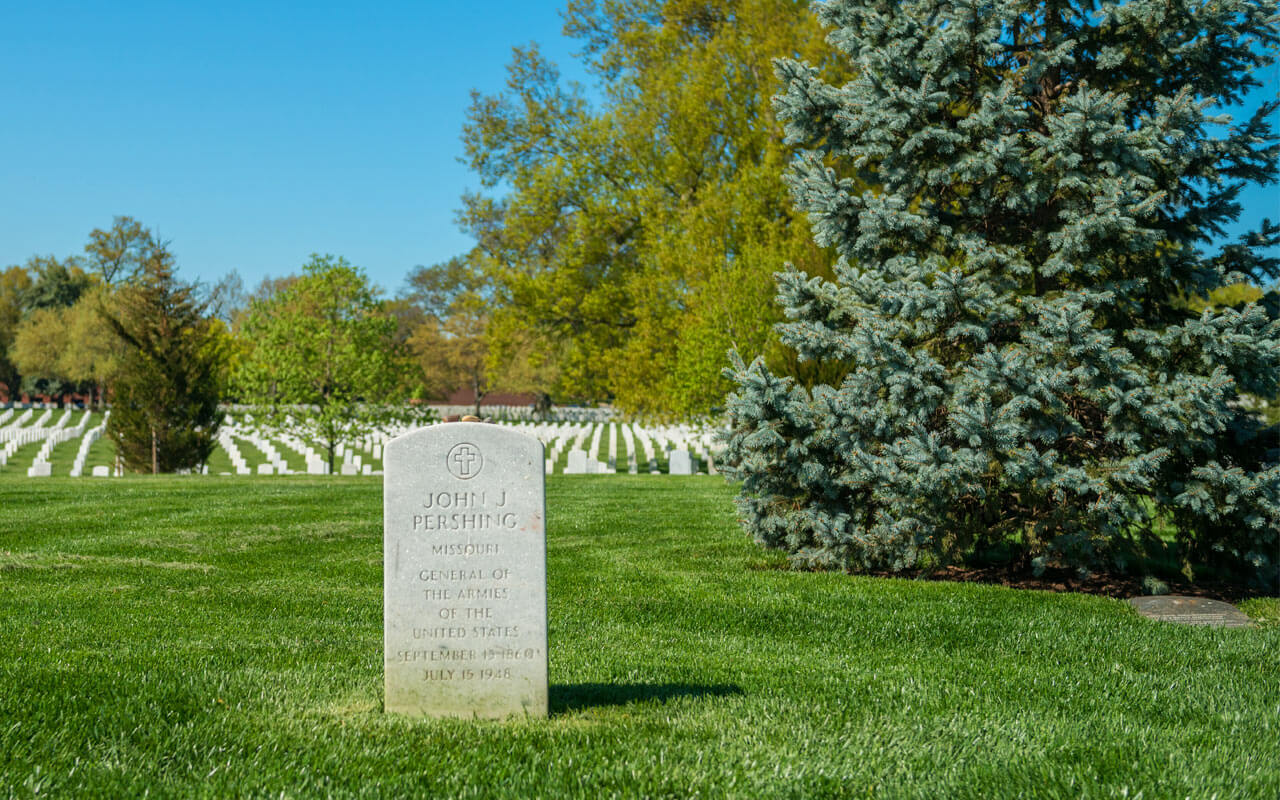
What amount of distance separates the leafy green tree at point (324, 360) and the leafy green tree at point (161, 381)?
4.13ft

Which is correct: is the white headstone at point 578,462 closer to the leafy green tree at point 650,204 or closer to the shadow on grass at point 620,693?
the leafy green tree at point 650,204

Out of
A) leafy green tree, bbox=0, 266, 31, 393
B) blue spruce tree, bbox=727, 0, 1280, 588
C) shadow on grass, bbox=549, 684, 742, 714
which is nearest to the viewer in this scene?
shadow on grass, bbox=549, 684, 742, 714

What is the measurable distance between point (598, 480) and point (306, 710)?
16898 mm

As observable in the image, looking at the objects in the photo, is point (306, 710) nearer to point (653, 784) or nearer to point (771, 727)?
point (653, 784)

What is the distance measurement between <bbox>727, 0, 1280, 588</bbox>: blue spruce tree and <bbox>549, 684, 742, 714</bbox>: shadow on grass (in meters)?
3.73

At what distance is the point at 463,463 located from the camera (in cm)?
475

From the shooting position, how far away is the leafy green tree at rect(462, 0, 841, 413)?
79.7 feet

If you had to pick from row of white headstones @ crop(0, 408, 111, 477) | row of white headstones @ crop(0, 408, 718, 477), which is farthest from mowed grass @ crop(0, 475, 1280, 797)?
row of white headstones @ crop(0, 408, 111, 477)

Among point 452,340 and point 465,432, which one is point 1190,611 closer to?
point 465,432

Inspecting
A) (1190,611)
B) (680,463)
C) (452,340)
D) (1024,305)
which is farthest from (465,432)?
(452,340)

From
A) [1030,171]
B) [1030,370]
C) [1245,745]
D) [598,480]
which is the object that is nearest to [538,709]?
[1245,745]

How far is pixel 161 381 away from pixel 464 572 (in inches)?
946

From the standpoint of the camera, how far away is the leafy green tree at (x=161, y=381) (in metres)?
26.3

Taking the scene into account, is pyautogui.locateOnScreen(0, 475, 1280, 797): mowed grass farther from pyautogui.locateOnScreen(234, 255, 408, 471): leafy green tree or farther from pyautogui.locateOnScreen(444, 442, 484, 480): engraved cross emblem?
pyautogui.locateOnScreen(234, 255, 408, 471): leafy green tree
